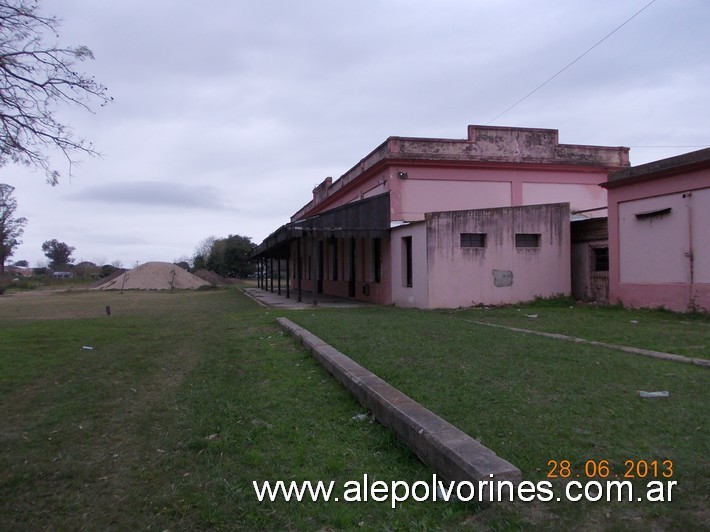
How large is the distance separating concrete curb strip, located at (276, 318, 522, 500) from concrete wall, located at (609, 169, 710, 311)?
11.2m

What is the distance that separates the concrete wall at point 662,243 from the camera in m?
13.8

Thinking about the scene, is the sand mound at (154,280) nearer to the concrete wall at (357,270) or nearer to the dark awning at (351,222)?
the concrete wall at (357,270)

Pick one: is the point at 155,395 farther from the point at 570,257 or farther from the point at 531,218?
the point at 570,257

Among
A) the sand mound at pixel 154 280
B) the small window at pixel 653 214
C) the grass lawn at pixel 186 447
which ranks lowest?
the grass lawn at pixel 186 447

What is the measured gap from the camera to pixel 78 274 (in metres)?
85.8

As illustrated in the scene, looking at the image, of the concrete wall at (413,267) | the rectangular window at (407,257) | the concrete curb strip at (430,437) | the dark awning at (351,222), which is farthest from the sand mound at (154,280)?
the concrete curb strip at (430,437)

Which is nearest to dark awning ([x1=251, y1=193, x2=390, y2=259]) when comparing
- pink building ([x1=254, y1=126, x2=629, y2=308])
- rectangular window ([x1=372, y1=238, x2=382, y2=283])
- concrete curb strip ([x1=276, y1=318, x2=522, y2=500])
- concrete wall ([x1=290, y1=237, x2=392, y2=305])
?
pink building ([x1=254, y1=126, x2=629, y2=308])

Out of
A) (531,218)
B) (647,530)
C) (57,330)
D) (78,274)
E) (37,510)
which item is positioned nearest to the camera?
(647,530)

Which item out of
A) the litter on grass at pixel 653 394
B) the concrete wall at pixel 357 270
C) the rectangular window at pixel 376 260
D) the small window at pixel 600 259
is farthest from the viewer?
the rectangular window at pixel 376 260

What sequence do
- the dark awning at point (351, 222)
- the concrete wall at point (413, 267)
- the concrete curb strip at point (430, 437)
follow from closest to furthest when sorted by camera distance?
1. the concrete curb strip at point (430, 437)
2. the concrete wall at point (413, 267)
3. the dark awning at point (351, 222)

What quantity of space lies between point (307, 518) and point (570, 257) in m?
17.7

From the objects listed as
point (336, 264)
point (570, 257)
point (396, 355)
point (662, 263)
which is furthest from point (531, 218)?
point (336, 264)

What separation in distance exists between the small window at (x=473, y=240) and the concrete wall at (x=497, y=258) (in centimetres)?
17

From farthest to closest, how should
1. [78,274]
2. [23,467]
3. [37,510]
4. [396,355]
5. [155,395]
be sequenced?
[78,274]
[396,355]
[155,395]
[23,467]
[37,510]
